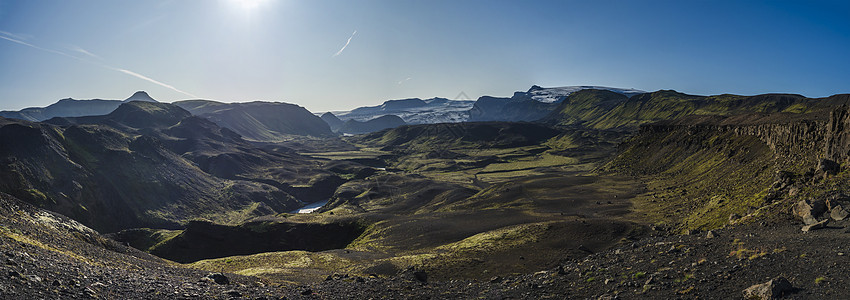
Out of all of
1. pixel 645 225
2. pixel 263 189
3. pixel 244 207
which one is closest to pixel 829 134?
pixel 645 225

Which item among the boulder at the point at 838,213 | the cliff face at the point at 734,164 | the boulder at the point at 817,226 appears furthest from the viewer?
the cliff face at the point at 734,164

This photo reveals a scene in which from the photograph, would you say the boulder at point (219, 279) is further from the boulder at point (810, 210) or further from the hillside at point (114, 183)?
the hillside at point (114, 183)

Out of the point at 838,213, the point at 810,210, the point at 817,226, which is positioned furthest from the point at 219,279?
the point at 838,213

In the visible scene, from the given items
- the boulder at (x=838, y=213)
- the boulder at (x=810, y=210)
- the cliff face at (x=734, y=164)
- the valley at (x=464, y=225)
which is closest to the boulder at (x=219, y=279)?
the valley at (x=464, y=225)

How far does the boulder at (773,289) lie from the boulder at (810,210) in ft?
36.2

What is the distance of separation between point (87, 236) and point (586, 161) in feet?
636

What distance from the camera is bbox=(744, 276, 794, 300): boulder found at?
632 inches

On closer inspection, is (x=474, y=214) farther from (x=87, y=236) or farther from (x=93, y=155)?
(x=93, y=155)

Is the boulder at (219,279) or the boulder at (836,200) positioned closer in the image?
the boulder at (836,200)

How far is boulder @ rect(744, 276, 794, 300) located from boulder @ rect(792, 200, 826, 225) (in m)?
11.0

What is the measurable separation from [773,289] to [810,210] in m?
13.0

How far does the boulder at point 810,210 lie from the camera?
24250mm

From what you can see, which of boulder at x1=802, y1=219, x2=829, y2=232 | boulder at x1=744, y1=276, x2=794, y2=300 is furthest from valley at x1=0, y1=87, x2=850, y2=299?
boulder at x1=744, y1=276, x2=794, y2=300

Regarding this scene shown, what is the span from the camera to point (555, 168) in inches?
7239
